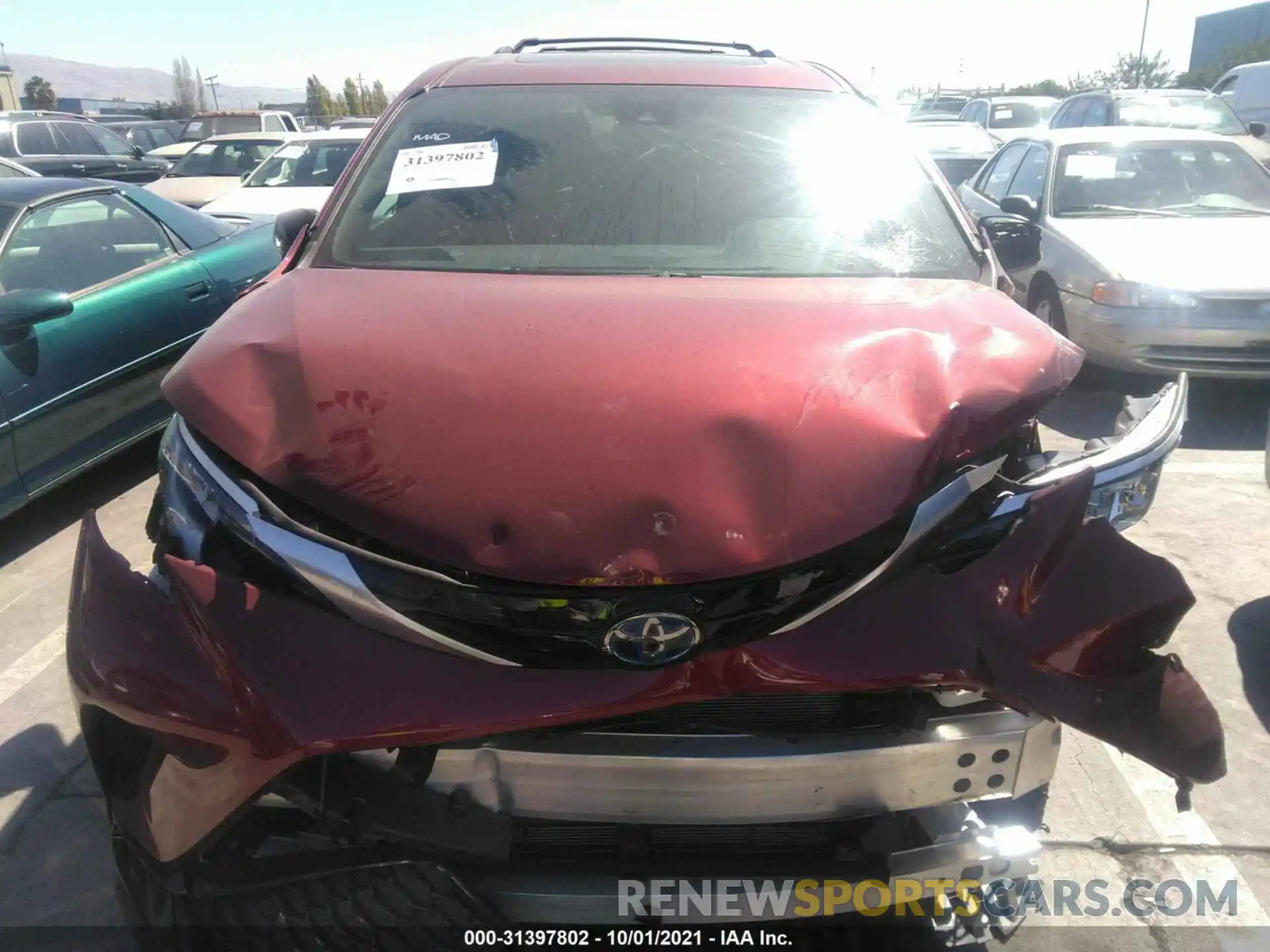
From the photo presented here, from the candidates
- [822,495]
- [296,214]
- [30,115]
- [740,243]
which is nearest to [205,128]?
[30,115]

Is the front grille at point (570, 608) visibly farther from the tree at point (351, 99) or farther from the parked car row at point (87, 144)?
the tree at point (351, 99)

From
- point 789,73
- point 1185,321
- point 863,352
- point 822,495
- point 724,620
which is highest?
point 789,73

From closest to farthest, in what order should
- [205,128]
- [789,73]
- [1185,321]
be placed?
[789,73], [1185,321], [205,128]

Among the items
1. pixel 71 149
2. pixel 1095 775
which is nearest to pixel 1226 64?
pixel 71 149

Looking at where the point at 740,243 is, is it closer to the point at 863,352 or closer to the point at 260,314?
the point at 863,352

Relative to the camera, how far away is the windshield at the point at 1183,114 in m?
11.2

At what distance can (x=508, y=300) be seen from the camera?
2.29 meters

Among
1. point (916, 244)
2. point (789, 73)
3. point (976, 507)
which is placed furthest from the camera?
point (789, 73)

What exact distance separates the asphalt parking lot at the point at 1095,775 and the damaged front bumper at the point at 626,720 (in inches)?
31.2

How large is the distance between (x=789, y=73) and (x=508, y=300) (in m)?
1.62

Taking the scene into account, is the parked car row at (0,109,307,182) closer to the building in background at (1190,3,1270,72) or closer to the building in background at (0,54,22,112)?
the building in background at (0,54,22,112)

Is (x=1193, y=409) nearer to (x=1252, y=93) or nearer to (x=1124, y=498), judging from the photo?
(x=1124, y=498)

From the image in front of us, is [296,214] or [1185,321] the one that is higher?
[296,214]

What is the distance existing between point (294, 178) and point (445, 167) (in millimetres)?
7199
